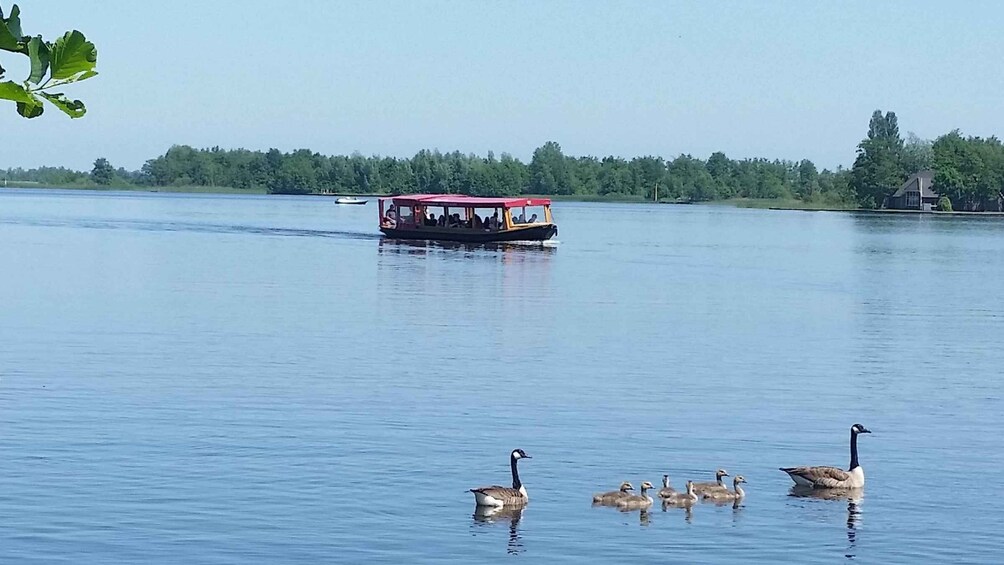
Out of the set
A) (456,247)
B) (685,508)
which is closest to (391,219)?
(456,247)

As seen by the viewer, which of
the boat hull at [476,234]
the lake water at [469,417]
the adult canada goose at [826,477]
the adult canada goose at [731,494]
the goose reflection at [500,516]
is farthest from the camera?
the boat hull at [476,234]

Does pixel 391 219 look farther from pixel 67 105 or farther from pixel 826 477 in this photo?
pixel 67 105

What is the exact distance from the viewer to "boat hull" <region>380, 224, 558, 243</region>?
294ft

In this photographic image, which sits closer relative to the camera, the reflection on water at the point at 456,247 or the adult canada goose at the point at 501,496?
the adult canada goose at the point at 501,496

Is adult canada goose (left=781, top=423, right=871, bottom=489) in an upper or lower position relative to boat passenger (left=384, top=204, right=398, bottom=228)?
lower

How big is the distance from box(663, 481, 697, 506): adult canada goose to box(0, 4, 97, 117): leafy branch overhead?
1450 centimetres

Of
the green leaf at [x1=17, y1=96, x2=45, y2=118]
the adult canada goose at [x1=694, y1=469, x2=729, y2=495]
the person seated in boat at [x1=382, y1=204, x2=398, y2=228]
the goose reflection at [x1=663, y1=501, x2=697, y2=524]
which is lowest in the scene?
the goose reflection at [x1=663, y1=501, x2=697, y2=524]

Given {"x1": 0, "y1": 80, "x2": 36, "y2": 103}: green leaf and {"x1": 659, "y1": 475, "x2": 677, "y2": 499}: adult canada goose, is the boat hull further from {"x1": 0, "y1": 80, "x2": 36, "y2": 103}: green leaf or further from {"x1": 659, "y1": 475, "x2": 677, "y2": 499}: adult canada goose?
{"x1": 0, "y1": 80, "x2": 36, "y2": 103}: green leaf

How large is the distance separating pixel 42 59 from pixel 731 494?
48.9 ft

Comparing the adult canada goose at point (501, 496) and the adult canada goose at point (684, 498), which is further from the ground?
the adult canada goose at point (501, 496)

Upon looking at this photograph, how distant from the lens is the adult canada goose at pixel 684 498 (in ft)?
64.1

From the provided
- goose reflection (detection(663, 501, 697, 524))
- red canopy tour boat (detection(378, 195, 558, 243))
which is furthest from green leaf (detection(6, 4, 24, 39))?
red canopy tour boat (detection(378, 195, 558, 243))

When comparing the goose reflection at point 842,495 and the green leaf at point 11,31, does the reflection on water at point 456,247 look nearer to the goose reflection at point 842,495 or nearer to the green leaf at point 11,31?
the goose reflection at point 842,495

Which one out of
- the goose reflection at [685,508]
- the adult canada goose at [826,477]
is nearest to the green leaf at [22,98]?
the goose reflection at [685,508]
